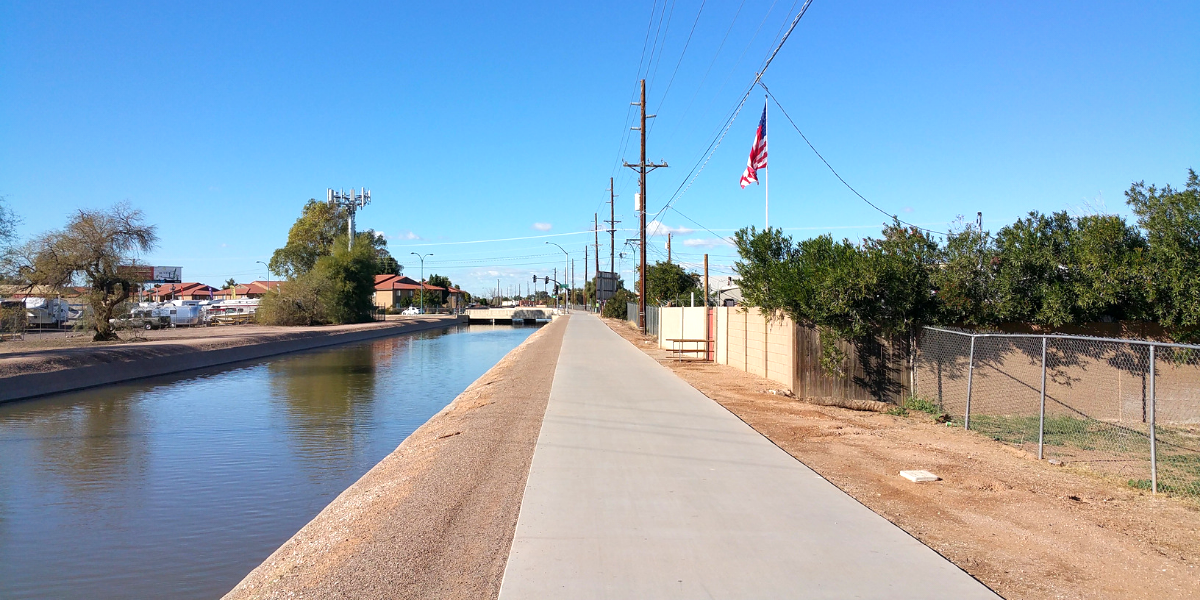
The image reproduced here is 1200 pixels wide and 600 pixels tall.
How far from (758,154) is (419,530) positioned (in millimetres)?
17721

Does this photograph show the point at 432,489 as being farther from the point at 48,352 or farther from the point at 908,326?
the point at 48,352

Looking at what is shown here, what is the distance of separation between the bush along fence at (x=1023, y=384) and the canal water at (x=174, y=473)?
29.1 feet

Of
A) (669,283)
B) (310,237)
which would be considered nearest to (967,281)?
(669,283)

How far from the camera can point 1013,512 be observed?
7.29 m

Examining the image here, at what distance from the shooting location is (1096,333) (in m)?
15.3

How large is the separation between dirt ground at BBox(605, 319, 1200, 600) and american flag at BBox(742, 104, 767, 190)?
11247 mm

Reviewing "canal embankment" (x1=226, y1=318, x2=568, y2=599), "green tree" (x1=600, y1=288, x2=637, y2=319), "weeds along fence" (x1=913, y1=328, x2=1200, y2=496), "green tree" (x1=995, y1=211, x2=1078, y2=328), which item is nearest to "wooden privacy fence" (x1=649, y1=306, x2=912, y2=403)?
"weeds along fence" (x1=913, y1=328, x2=1200, y2=496)

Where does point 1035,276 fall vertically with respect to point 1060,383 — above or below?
above

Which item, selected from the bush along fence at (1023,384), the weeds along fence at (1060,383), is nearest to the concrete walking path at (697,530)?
the bush along fence at (1023,384)

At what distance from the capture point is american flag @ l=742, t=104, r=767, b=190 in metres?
21.9

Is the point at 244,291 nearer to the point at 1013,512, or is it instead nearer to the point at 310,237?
the point at 310,237

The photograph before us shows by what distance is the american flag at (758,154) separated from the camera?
2189cm

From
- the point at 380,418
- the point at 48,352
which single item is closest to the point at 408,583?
the point at 380,418

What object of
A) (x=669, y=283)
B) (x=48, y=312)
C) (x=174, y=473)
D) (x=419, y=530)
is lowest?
(x=174, y=473)
